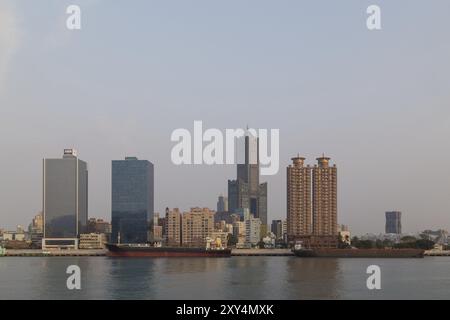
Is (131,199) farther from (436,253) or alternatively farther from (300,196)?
(436,253)

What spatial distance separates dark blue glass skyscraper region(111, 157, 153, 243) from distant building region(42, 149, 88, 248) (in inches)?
420

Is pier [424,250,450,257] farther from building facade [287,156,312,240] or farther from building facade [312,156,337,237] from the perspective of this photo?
building facade [287,156,312,240]

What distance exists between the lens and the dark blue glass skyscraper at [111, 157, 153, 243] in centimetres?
18438

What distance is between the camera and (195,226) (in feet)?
567

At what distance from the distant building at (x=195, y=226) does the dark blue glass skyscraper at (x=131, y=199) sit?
18.9m

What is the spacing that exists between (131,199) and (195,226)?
26624 mm

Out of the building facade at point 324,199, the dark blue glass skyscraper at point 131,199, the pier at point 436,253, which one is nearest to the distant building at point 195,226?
the dark blue glass skyscraper at point 131,199

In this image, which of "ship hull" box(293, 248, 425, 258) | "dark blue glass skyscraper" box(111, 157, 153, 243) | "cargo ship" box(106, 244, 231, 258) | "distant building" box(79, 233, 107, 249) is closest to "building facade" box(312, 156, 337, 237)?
"ship hull" box(293, 248, 425, 258)

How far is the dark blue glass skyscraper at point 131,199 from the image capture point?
184 m

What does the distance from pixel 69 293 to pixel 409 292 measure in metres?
22.1

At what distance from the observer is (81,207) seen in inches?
7534
